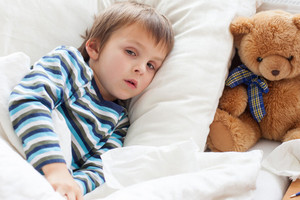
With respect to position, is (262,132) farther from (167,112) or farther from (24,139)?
(24,139)

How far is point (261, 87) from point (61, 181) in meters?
0.71

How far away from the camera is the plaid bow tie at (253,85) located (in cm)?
117

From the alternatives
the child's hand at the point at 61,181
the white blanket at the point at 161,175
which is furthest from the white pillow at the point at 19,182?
the child's hand at the point at 61,181

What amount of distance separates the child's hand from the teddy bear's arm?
0.59 m

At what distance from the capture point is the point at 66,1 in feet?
3.92

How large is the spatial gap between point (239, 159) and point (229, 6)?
582mm

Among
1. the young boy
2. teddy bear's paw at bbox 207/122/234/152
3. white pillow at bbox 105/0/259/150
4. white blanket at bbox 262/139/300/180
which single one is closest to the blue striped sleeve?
the young boy

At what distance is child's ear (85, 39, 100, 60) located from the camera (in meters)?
1.15

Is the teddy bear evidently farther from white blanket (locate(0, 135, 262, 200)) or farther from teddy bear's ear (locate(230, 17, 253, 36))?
white blanket (locate(0, 135, 262, 200))

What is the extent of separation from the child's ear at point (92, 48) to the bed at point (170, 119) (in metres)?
0.05

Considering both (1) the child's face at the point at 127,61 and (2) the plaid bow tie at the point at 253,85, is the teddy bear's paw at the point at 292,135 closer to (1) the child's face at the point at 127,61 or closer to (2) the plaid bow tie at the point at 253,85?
(2) the plaid bow tie at the point at 253,85

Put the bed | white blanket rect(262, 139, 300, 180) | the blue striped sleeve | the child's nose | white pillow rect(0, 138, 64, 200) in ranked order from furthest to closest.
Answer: the child's nose
white blanket rect(262, 139, 300, 180)
the blue striped sleeve
the bed
white pillow rect(0, 138, 64, 200)

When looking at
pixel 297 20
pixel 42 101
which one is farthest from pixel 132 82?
pixel 297 20

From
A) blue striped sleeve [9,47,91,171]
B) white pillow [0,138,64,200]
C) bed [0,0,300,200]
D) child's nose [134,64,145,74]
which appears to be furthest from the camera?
child's nose [134,64,145,74]
